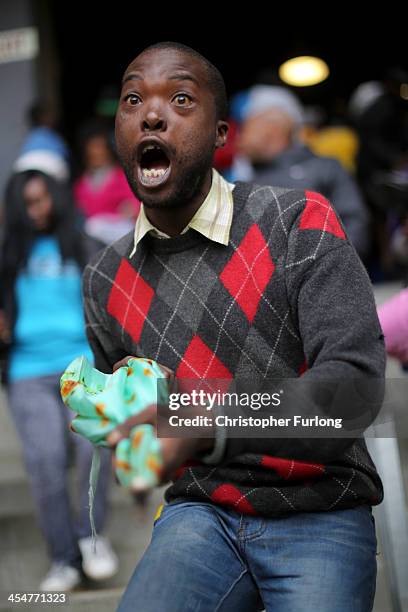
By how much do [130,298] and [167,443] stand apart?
71cm

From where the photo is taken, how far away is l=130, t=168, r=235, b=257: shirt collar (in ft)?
6.63

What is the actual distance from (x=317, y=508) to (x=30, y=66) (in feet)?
20.3

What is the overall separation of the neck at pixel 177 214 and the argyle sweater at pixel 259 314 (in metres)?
0.03

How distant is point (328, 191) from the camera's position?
460 cm

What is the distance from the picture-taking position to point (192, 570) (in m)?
1.82

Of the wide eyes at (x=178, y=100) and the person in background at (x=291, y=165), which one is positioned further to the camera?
the person in background at (x=291, y=165)

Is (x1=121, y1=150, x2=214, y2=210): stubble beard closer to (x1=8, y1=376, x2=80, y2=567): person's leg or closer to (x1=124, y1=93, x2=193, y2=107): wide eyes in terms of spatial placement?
(x1=124, y1=93, x2=193, y2=107): wide eyes

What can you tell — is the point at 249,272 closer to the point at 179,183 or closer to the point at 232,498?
the point at 179,183

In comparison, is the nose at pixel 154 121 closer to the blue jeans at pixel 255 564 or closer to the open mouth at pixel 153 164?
the open mouth at pixel 153 164

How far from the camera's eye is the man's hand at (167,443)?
1.45 m

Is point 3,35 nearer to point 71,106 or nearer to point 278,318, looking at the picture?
point 71,106

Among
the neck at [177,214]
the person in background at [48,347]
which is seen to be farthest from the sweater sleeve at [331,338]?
the person in background at [48,347]

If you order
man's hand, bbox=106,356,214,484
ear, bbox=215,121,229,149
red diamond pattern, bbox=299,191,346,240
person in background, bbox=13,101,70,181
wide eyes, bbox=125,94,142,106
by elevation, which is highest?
wide eyes, bbox=125,94,142,106

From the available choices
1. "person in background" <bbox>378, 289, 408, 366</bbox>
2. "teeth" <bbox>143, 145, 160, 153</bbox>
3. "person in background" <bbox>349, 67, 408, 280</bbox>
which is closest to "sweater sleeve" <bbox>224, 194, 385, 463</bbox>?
"teeth" <bbox>143, 145, 160, 153</bbox>
